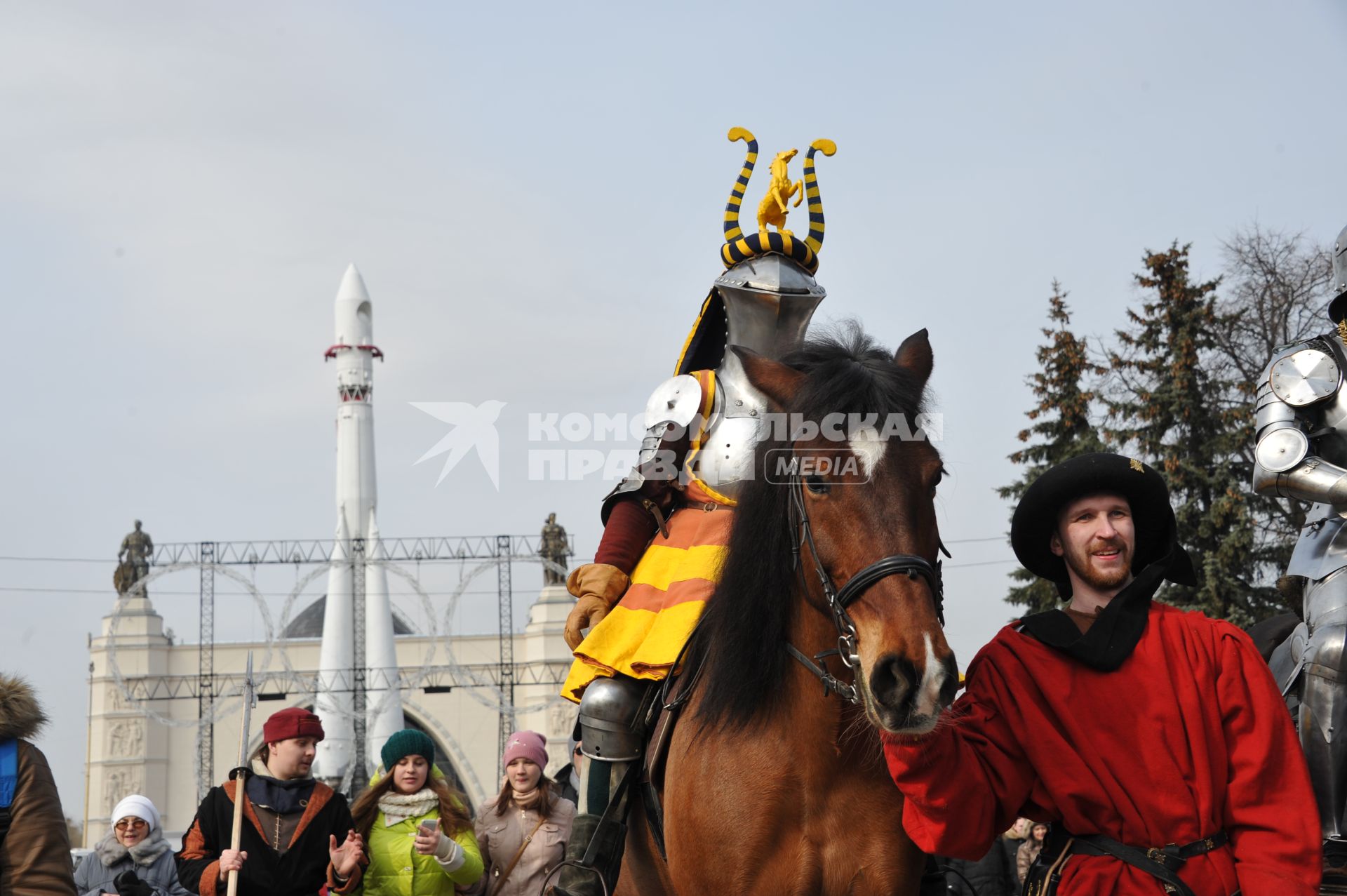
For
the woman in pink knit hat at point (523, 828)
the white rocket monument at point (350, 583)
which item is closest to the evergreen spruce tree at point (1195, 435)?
the woman in pink knit hat at point (523, 828)

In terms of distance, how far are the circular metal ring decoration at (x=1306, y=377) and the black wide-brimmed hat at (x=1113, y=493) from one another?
1602 millimetres

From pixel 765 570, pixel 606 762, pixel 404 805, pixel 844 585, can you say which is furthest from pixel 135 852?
pixel 844 585

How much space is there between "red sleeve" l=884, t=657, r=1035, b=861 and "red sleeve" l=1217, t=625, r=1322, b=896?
532 mm

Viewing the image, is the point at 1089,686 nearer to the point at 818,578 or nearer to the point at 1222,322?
the point at 818,578

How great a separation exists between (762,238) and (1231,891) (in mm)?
3571

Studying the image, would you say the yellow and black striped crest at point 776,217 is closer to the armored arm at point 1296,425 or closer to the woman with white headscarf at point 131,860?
the armored arm at point 1296,425

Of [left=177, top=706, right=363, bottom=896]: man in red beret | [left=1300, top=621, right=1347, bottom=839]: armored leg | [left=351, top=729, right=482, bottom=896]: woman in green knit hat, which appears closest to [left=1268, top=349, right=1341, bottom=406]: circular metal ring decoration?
[left=1300, top=621, right=1347, bottom=839]: armored leg

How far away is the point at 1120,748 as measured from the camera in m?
3.62

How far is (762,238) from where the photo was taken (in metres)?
6.29

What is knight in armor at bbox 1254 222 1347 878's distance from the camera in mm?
4992

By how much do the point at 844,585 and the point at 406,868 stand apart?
12.7 feet

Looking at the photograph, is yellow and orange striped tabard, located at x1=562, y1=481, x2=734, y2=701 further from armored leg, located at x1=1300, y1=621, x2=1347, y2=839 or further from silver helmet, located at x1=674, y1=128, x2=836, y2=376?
armored leg, located at x1=1300, y1=621, x2=1347, y2=839

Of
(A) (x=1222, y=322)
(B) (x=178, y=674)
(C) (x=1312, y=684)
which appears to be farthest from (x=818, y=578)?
(B) (x=178, y=674)

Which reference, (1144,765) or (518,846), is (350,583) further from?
(1144,765)
